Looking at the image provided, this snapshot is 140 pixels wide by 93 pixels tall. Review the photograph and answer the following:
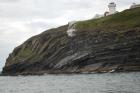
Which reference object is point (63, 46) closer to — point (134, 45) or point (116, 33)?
point (116, 33)

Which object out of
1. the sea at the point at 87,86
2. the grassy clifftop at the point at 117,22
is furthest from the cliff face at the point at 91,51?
the sea at the point at 87,86

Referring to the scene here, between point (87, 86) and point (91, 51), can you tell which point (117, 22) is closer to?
point (91, 51)

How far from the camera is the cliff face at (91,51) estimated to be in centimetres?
14538

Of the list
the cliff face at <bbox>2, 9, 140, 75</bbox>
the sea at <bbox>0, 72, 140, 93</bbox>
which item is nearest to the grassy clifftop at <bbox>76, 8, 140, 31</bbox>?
the cliff face at <bbox>2, 9, 140, 75</bbox>

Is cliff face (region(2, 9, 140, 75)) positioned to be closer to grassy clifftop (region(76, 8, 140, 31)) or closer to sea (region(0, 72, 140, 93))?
grassy clifftop (region(76, 8, 140, 31))

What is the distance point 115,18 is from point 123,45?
128ft

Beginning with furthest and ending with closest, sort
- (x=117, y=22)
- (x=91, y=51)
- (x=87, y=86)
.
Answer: (x=117, y=22) → (x=91, y=51) → (x=87, y=86)

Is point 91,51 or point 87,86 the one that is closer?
point 87,86

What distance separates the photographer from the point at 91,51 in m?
160

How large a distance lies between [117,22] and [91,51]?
2489 centimetres

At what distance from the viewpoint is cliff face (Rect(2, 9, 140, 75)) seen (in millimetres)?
145375

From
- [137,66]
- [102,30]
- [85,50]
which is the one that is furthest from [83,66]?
[137,66]

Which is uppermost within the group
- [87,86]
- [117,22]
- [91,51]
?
[117,22]

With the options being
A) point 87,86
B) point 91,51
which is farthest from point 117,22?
point 87,86
